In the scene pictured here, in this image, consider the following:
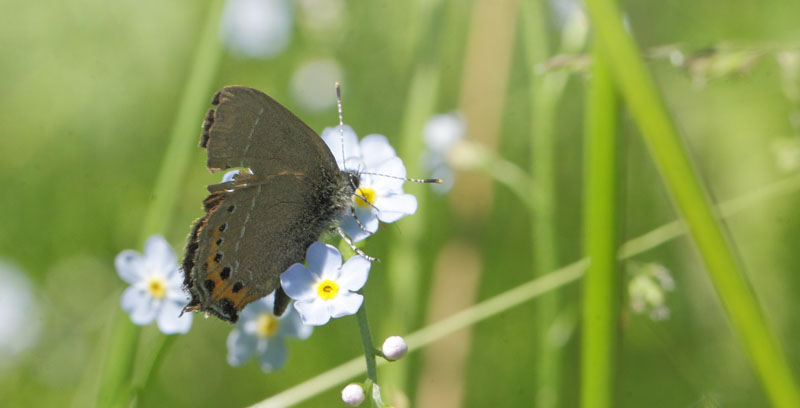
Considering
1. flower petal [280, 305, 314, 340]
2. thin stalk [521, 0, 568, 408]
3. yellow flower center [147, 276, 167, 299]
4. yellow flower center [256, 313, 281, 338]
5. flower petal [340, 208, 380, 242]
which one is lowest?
yellow flower center [147, 276, 167, 299]

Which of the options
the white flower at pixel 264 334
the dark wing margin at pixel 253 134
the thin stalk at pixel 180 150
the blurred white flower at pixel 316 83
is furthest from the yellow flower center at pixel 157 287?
the blurred white flower at pixel 316 83

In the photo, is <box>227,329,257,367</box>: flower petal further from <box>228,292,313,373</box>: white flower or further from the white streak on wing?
the white streak on wing

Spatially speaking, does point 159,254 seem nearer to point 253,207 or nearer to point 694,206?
point 253,207

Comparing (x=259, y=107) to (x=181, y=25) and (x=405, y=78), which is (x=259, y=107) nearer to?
(x=405, y=78)

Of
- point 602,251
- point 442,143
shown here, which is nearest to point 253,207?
point 602,251

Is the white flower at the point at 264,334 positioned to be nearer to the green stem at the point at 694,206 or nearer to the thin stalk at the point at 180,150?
the thin stalk at the point at 180,150

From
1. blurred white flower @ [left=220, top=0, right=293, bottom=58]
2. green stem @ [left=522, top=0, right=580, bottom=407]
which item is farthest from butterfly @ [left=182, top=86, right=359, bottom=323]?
blurred white flower @ [left=220, top=0, right=293, bottom=58]

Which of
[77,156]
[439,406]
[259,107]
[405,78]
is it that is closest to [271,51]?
[405,78]

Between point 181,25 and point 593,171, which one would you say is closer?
point 593,171
